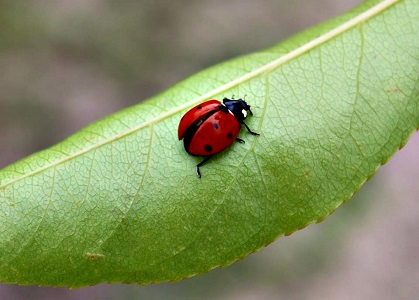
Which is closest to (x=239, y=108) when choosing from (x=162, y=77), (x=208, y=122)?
(x=208, y=122)

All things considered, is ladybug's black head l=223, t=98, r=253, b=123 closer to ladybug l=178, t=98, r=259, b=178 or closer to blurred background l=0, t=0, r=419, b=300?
ladybug l=178, t=98, r=259, b=178

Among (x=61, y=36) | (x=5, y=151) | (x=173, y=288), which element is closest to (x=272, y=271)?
(x=173, y=288)

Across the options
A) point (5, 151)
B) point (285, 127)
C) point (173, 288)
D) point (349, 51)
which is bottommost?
point (173, 288)

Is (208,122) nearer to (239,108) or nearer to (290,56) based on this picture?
(239,108)

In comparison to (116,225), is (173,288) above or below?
below

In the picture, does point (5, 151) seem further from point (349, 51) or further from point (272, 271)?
point (349, 51)

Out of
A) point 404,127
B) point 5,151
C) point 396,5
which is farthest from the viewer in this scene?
point 5,151

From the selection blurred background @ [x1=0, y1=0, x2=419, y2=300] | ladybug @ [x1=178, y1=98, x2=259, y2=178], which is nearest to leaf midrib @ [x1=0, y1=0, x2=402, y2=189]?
ladybug @ [x1=178, y1=98, x2=259, y2=178]
